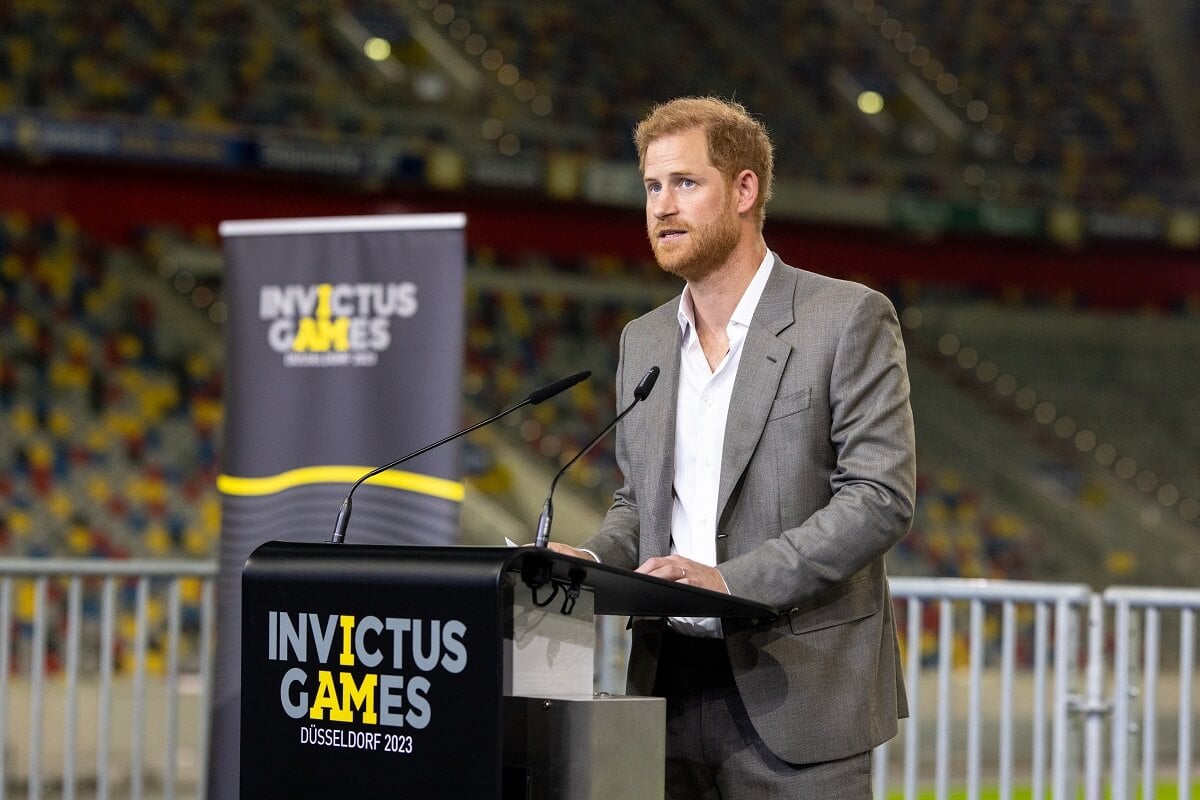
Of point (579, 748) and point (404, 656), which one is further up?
point (404, 656)

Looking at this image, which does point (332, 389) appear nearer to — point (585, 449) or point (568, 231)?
point (585, 449)

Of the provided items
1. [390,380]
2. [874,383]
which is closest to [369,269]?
[390,380]

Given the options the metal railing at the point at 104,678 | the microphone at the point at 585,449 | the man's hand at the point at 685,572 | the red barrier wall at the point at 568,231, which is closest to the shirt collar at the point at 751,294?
the microphone at the point at 585,449

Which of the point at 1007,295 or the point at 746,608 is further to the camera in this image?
the point at 1007,295

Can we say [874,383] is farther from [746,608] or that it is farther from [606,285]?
[606,285]

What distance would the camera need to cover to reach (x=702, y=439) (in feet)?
8.41

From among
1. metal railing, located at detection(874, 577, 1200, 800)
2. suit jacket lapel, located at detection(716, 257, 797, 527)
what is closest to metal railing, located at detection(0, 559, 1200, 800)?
metal railing, located at detection(874, 577, 1200, 800)

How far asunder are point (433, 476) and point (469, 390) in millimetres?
11000

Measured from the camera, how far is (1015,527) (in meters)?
16.2

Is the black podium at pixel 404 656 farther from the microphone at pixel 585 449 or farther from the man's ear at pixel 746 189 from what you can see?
the man's ear at pixel 746 189

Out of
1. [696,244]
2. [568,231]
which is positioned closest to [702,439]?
[696,244]

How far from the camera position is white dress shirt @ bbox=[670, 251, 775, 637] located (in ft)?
8.29

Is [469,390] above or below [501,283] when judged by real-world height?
below

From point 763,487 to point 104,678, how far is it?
3.17 meters
